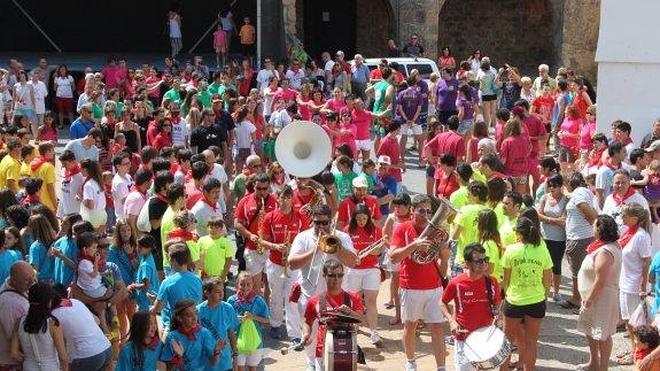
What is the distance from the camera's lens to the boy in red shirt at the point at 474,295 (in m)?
8.32

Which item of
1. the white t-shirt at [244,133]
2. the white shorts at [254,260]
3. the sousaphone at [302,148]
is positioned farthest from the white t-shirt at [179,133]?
the white shorts at [254,260]

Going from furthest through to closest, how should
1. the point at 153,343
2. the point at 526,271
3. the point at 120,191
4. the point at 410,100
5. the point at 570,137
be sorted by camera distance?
the point at 410,100, the point at 570,137, the point at 120,191, the point at 526,271, the point at 153,343

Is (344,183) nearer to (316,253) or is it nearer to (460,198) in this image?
(460,198)

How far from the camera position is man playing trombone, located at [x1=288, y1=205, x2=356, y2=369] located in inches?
363

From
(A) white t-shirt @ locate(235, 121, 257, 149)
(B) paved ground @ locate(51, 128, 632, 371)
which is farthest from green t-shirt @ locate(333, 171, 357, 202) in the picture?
(A) white t-shirt @ locate(235, 121, 257, 149)

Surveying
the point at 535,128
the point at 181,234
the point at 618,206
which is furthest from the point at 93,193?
the point at 535,128

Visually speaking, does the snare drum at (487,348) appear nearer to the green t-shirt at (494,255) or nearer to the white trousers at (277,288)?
the green t-shirt at (494,255)

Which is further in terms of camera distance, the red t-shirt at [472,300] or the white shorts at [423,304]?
the white shorts at [423,304]

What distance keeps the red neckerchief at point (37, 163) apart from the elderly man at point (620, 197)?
20.2 feet

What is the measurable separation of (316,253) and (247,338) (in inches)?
44.0

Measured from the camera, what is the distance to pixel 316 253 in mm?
9281

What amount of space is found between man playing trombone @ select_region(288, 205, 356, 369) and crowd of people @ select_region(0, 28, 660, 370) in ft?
0.06

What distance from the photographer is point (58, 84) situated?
22.9 meters

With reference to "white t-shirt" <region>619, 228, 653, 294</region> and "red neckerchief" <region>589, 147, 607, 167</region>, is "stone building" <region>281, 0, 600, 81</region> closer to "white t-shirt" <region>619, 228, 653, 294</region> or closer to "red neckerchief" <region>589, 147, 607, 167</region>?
"red neckerchief" <region>589, 147, 607, 167</region>
